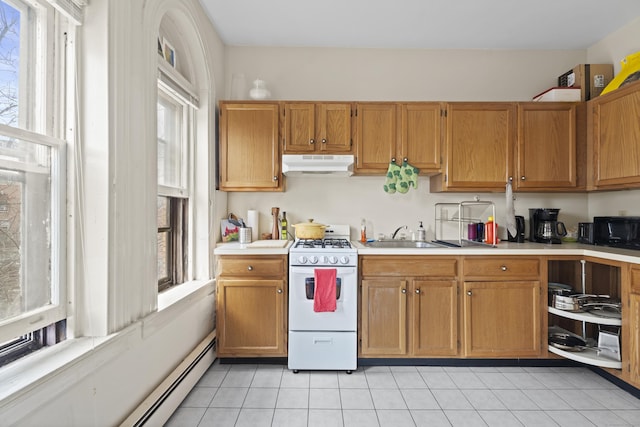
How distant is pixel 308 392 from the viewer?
2119 mm

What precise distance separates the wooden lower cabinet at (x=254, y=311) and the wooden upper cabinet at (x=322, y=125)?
1.01m

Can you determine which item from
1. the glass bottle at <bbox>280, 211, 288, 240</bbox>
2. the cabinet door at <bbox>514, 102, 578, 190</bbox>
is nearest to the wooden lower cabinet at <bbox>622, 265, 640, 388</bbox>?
the cabinet door at <bbox>514, 102, 578, 190</bbox>

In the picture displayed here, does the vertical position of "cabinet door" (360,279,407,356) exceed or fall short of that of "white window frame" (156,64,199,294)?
it falls short

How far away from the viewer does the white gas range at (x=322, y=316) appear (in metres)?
2.36

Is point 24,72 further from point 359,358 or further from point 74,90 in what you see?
point 359,358

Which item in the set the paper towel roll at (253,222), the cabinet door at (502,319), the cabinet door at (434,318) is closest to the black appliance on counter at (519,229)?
the cabinet door at (502,319)

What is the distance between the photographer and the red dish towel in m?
2.32

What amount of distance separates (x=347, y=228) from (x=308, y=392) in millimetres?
1423

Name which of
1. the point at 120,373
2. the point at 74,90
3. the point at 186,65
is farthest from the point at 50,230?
the point at 186,65

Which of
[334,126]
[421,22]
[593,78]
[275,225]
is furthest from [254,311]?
[593,78]

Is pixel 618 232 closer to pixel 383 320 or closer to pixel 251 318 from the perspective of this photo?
pixel 383 320

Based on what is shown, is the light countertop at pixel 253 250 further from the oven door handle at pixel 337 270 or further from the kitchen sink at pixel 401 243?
the kitchen sink at pixel 401 243

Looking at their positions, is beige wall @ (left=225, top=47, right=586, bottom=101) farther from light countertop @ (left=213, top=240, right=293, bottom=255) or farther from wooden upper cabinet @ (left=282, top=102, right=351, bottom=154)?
light countertop @ (left=213, top=240, right=293, bottom=255)

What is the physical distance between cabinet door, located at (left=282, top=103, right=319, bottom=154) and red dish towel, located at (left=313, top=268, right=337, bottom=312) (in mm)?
1066
